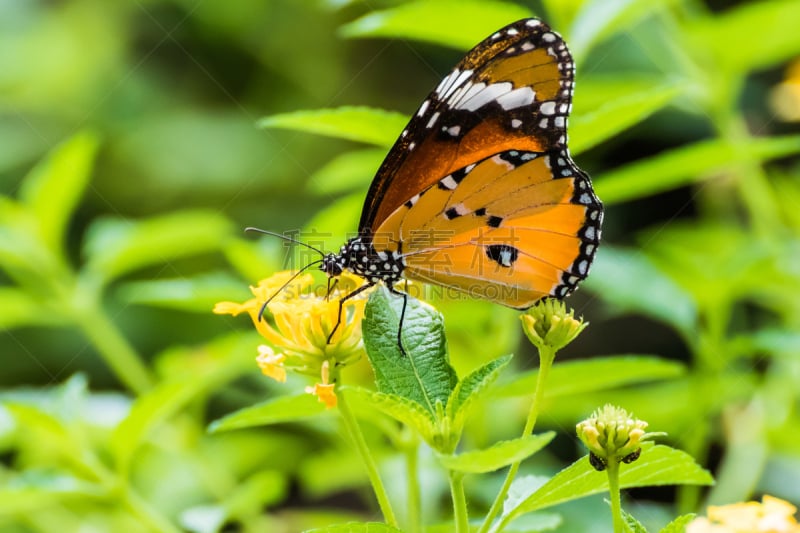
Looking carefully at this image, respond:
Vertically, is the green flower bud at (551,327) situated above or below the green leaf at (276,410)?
above

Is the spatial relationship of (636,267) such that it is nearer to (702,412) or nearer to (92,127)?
(702,412)

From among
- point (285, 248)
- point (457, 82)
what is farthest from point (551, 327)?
point (285, 248)

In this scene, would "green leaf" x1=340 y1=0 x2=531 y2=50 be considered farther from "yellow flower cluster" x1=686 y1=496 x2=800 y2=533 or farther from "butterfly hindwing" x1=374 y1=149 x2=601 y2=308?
"yellow flower cluster" x1=686 y1=496 x2=800 y2=533

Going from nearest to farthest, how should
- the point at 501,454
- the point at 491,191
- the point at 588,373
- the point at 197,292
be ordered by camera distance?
1. the point at 501,454
2. the point at 588,373
3. the point at 491,191
4. the point at 197,292

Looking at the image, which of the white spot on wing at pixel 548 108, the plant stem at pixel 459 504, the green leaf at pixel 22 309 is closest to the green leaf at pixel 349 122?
the white spot on wing at pixel 548 108

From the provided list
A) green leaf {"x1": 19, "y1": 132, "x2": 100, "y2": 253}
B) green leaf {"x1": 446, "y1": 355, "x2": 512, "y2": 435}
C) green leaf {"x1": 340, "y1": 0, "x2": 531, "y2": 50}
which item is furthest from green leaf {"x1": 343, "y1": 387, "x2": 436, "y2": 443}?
green leaf {"x1": 19, "y1": 132, "x2": 100, "y2": 253}

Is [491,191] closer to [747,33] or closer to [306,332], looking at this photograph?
[306,332]

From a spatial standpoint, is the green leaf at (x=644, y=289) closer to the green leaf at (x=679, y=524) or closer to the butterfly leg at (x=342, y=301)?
the butterfly leg at (x=342, y=301)

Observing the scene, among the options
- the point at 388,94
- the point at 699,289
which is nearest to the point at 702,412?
the point at 699,289
